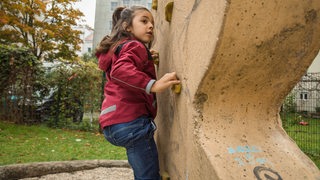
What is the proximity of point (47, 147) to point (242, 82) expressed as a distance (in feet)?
14.6

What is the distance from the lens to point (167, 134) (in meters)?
1.79

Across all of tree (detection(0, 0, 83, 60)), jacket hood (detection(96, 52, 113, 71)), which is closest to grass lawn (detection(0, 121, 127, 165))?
jacket hood (detection(96, 52, 113, 71))

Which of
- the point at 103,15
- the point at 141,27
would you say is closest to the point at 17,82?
the point at 141,27

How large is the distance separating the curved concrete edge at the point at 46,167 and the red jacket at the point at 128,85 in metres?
1.95

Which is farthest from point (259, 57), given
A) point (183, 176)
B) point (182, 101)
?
point (183, 176)

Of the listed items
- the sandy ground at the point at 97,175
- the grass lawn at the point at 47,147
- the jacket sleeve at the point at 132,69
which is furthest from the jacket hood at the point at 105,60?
the grass lawn at the point at 47,147

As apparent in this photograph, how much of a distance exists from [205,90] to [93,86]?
6787mm

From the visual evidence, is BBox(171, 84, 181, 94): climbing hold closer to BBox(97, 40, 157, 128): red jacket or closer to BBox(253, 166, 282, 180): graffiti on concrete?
BBox(97, 40, 157, 128): red jacket

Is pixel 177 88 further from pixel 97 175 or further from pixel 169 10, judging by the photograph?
pixel 97 175

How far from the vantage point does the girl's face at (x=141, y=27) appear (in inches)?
78.0

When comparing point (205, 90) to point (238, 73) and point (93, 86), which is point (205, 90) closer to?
point (238, 73)

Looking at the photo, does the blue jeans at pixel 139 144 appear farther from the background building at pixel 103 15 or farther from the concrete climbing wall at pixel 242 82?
the background building at pixel 103 15

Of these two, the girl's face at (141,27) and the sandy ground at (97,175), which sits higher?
the girl's face at (141,27)

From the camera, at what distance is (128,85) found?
161 cm
